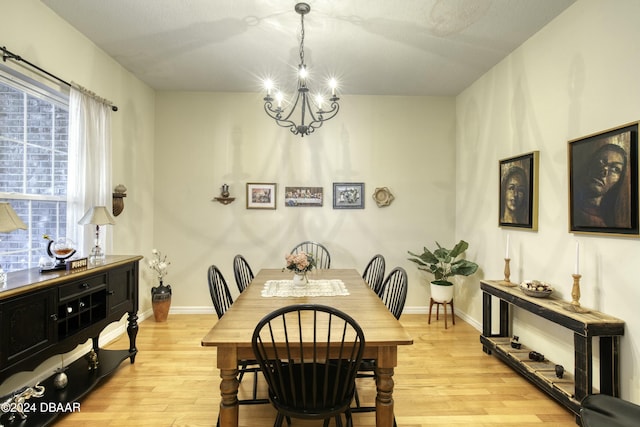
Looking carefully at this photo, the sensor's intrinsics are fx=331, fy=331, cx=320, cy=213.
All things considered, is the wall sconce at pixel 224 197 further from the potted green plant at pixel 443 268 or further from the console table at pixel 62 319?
the potted green plant at pixel 443 268

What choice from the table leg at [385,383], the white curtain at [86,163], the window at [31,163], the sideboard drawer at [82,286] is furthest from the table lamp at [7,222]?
the table leg at [385,383]

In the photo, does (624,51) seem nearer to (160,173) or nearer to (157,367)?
(157,367)

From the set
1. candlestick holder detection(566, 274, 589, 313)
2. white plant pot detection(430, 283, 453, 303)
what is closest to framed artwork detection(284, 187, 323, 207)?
white plant pot detection(430, 283, 453, 303)

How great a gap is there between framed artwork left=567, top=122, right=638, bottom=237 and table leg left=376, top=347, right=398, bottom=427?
1700 mm

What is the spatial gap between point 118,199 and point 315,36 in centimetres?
258

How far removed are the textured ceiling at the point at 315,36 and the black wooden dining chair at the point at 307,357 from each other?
7.60 ft

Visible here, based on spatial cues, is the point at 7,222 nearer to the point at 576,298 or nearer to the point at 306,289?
the point at 306,289

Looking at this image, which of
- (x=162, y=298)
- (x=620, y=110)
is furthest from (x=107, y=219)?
(x=620, y=110)

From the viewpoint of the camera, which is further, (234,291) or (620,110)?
(234,291)

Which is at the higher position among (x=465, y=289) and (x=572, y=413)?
(x=465, y=289)

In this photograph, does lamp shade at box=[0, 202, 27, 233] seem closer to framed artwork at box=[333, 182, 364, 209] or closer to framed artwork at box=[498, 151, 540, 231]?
framed artwork at box=[333, 182, 364, 209]

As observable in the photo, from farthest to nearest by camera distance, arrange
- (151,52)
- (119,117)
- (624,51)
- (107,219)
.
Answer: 1. (119,117)
2. (151,52)
3. (107,219)
4. (624,51)

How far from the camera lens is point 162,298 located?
4004 millimetres

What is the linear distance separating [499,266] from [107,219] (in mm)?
3764
